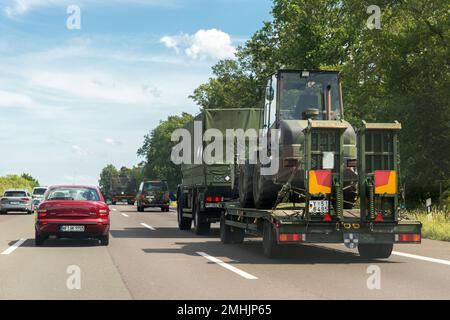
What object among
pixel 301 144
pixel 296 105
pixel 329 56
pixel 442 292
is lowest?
pixel 442 292

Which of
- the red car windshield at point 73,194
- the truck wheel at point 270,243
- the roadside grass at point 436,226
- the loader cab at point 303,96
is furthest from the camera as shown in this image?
the roadside grass at point 436,226

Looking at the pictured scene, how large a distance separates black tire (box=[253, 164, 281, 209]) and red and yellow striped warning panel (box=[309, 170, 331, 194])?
4.79ft

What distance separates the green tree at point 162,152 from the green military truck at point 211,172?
87440 mm

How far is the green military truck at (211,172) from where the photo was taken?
19062 mm

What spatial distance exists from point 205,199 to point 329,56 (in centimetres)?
2827

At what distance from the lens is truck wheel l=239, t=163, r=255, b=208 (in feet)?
47.7

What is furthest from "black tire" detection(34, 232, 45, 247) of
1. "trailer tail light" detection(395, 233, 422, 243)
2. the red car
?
"trailer tail light" detection(395, 233, 422, 243)

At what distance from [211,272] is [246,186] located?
164 inches

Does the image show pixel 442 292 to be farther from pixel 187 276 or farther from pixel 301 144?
pixel 301 144

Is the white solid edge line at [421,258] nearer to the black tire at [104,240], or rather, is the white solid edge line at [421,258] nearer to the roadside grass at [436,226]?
the roadside grass at [436,226]

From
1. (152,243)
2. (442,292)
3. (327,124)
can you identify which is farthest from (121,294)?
(152,243)

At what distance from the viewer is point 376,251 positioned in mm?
13156

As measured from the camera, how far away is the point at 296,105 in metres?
13.4

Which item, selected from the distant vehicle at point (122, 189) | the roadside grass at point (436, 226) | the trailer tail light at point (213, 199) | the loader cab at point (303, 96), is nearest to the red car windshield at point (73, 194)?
the trailer tail light at point (213, 199)
